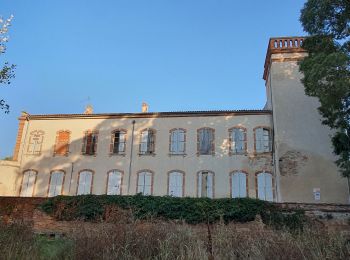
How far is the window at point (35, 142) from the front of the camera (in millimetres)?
27453

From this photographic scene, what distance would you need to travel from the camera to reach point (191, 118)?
26.4 m

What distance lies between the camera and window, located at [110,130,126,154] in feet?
86.9

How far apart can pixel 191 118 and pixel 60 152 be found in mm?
9438

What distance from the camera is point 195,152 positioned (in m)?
25.4

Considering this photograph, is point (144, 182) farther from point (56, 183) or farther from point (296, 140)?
point (296, 140)

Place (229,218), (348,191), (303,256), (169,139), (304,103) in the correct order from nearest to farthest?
(303,256) → (229,218) → (348,191) → (304,103) → (169,139)

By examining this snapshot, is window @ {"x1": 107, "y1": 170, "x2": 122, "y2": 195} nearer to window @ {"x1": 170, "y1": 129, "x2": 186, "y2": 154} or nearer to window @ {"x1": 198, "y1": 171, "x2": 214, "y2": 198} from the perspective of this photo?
window @ {"x1": 170, "y1": 129, "x2": 186, "y2": 154}

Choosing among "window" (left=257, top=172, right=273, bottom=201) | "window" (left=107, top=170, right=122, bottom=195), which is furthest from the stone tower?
"window" (left=107, top=170, right=122, bottom=195)

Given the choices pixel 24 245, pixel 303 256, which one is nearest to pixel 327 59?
pixel 303 256

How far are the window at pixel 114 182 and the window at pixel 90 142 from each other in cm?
213

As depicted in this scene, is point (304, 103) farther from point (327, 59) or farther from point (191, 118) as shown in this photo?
point (327, 59)

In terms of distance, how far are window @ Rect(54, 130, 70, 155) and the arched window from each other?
292 inches

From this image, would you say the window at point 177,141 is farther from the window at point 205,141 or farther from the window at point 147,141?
the window at point 147,141

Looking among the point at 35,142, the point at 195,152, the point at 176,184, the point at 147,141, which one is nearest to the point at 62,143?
the point at 35,142
